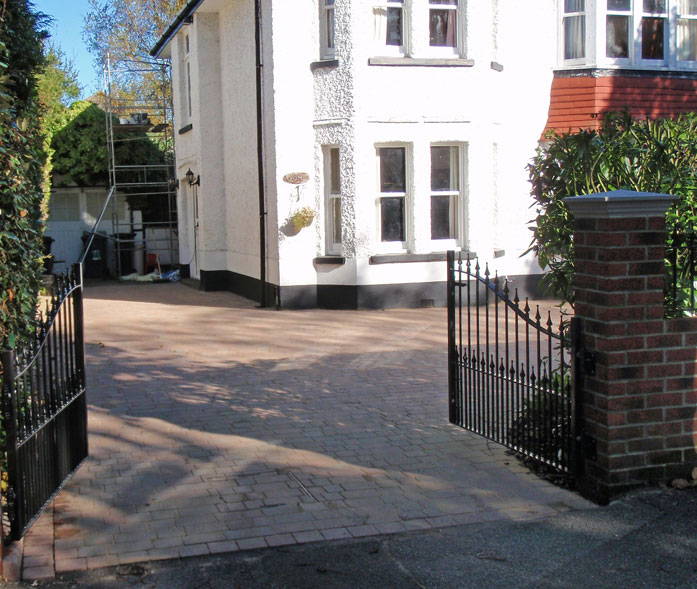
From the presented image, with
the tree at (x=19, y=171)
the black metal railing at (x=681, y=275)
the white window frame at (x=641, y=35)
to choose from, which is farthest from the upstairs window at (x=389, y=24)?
the black metal railing at (x=681, y=275)

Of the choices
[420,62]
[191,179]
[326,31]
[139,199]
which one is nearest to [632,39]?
[420,62]

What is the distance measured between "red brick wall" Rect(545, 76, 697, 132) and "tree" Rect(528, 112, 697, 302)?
31.9ft

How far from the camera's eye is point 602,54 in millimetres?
15398

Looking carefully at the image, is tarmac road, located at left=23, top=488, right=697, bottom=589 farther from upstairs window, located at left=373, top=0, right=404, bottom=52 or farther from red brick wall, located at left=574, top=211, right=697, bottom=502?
upstairs window, located at left=373, top=0, right=404, bottom=52

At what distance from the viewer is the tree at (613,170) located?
571 cm

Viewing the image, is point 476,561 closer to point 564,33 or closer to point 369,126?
point 369,126

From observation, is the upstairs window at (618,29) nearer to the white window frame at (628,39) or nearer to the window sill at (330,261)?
the white window frame at (628,39)

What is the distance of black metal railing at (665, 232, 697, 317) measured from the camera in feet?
17.5

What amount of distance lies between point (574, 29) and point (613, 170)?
36.0 feet

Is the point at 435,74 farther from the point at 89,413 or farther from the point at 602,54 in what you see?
the point at 89,413

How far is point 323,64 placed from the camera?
1445 cm

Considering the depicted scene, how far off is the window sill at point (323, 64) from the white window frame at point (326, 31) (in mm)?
205

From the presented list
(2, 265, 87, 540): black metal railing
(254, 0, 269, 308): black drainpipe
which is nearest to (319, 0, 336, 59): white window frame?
(254, 0, 269, 308): black drainpipe

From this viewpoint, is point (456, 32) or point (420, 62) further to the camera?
point (456, 32)
